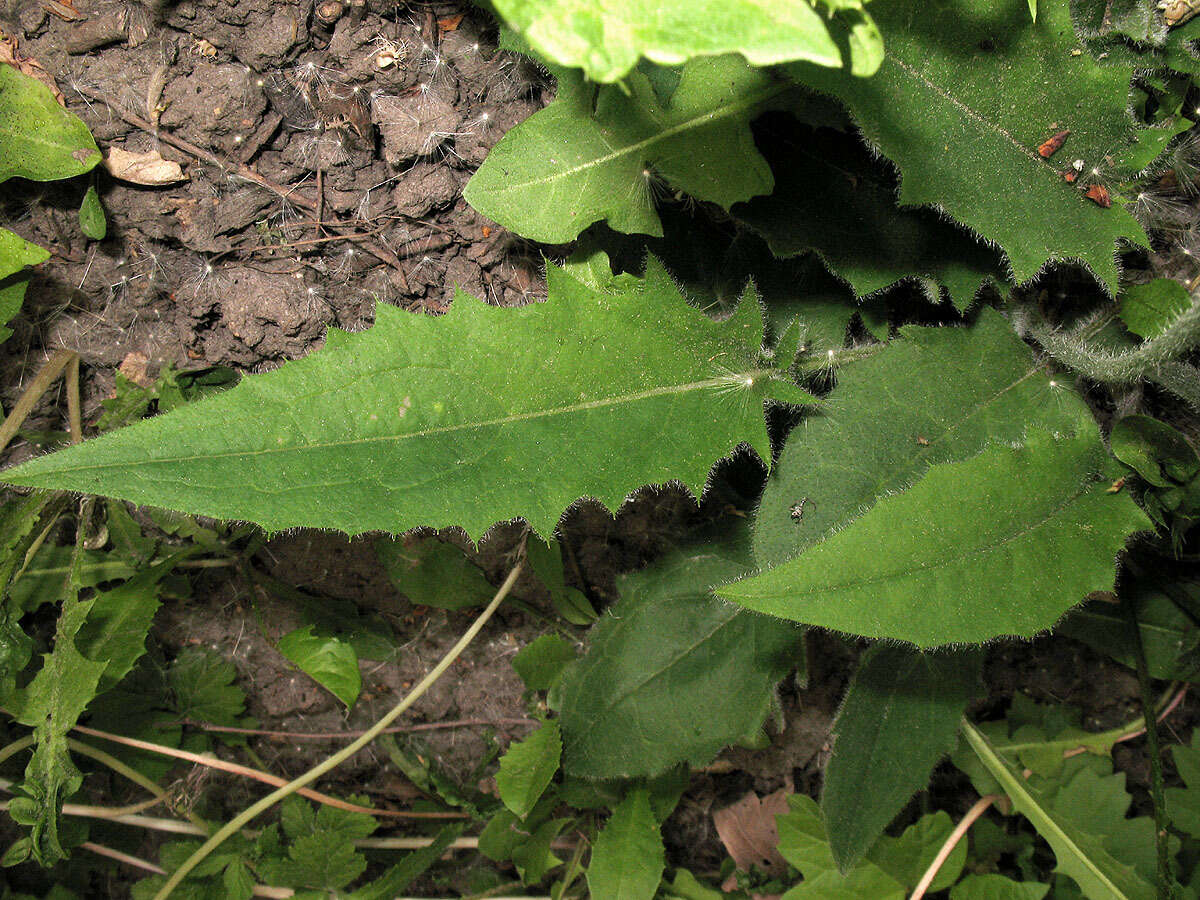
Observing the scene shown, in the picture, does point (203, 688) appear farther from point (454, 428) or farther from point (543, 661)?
point (454, 428)

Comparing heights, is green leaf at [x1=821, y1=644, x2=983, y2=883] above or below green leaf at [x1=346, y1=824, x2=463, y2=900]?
above

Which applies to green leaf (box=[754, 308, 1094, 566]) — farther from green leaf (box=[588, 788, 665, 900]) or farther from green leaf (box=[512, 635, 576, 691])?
green leaf (box=[588, 788, 665, 900])

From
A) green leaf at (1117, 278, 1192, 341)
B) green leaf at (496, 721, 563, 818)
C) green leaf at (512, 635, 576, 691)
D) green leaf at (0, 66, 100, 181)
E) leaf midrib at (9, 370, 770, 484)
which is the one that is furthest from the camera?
green leaf at (512, 635, 576, 691)

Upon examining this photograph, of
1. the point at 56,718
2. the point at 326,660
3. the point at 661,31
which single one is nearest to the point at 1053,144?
the point at 661,31

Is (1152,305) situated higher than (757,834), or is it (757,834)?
(1152,305)

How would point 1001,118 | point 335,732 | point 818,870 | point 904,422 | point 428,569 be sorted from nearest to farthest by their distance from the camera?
point 1001,118
point 904,422
point 818,870
point 428,569
point 335,732

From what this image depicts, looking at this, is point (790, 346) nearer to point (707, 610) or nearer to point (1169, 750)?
point (707, 610)

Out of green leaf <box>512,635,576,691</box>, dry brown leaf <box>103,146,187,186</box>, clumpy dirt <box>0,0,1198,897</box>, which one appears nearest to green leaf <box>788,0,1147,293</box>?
clumpy dirt <box>0,0,1198,897</box>
